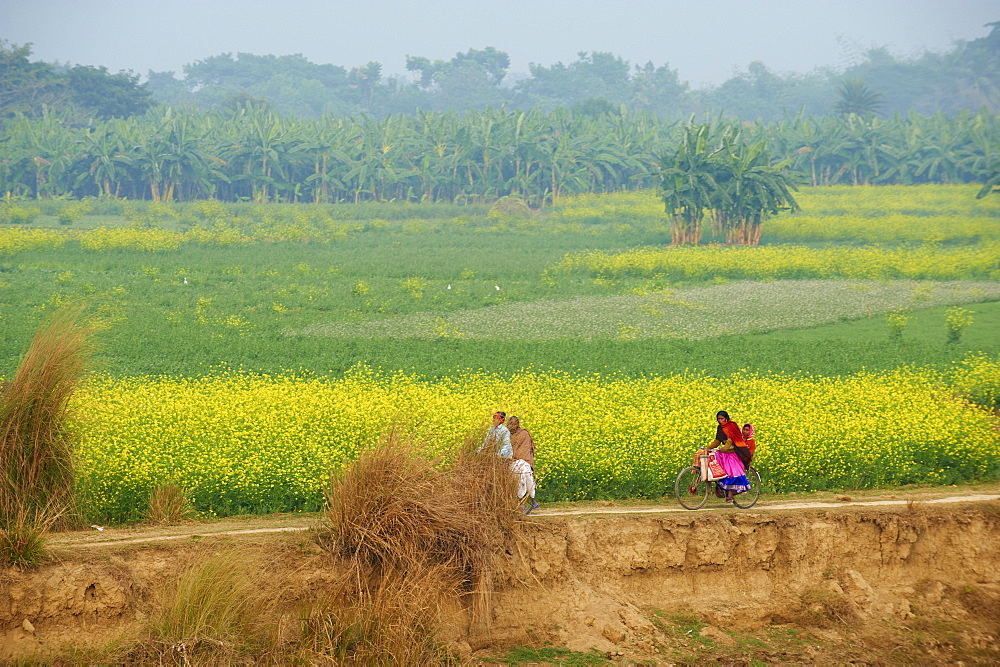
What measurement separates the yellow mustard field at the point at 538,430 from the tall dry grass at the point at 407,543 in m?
0.76

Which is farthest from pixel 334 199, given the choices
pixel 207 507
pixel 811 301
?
pixel 207 507

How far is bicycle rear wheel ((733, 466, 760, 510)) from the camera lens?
12.9m

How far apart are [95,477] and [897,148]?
2467 inches

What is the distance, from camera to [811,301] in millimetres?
31953

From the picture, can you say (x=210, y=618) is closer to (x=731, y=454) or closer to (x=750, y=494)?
(x=731, y=454)

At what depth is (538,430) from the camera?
15.1 m

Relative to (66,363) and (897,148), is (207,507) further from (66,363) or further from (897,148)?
(897,148)

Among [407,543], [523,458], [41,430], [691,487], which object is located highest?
[41,430]

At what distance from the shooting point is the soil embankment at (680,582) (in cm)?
1028

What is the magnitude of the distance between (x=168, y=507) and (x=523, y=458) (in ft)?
14.4

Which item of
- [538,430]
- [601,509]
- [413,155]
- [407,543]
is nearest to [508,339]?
[538,430]

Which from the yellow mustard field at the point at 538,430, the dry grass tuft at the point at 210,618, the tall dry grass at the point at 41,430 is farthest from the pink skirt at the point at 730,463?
the tall dry grass at the point at 41,430

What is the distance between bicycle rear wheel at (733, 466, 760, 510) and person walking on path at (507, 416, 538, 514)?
2987 mm

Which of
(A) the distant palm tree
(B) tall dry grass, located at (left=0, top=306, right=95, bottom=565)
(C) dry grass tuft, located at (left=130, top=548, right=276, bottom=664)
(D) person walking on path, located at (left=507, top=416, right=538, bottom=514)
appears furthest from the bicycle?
(A) the distant palm tree
